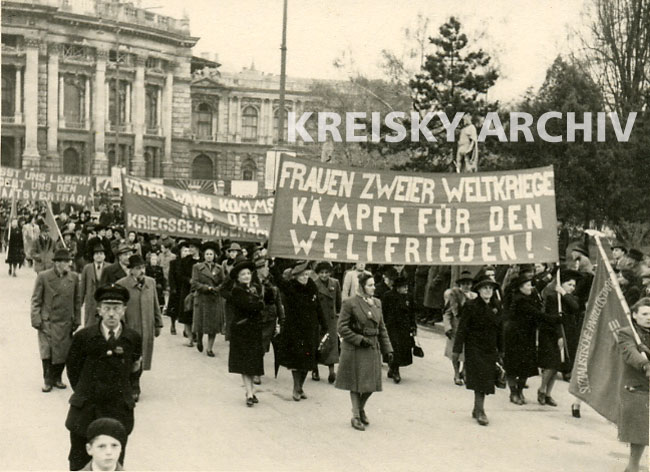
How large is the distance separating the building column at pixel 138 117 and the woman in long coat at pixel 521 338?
178 feet

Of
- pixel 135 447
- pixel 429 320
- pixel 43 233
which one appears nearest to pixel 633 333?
pixel 135 447

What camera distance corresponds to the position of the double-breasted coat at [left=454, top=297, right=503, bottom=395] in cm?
848

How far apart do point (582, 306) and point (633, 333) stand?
494 cm

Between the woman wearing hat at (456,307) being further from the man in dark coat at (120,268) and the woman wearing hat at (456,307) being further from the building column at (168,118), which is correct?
the building column at (168,118)

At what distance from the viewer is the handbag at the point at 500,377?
382 inches

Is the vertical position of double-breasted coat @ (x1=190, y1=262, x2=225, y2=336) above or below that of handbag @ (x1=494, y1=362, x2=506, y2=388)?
above

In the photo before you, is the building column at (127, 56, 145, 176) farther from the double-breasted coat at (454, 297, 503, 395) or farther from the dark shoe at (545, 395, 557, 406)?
the double-breasted coat at (454, 297, 503, 395)

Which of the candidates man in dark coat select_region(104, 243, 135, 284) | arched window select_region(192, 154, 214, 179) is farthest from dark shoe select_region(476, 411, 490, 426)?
arched window select_region(192, 154, 214, 179)

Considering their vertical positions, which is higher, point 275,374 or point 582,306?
point 582,306

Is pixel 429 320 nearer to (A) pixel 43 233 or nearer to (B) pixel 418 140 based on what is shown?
(A) pixel 43 233

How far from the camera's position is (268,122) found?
73.2 meters

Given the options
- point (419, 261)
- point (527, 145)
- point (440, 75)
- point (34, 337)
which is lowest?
point (34, 337)

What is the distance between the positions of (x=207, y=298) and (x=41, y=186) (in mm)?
8786

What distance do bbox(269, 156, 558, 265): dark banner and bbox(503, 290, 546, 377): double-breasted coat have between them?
1546mm
